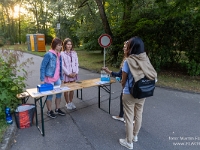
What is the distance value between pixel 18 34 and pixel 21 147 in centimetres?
3315

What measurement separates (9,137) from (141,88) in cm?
233

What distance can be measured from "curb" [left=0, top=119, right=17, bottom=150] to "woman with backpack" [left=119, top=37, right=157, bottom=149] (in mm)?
1934

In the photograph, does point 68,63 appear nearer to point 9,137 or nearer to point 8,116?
point 8,116

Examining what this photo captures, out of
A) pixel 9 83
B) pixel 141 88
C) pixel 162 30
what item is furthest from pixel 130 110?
pixel 162 30

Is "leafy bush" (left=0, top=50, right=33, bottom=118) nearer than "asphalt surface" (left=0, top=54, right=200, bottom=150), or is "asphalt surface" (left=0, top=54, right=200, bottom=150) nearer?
"asphalt surface" (left=0, top=54, right=200, bottom=150)

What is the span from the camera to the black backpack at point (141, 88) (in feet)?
7.47

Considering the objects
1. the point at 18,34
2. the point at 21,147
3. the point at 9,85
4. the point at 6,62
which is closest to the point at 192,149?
the point at 21,147

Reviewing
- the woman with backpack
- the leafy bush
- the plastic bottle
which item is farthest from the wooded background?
the woman with backpack

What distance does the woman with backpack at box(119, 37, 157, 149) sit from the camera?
227cm

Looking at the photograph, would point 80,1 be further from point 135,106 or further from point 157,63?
point 135,106

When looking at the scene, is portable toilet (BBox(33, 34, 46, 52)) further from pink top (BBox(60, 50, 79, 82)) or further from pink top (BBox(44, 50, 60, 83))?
pink top (BBox(44, 50, 60, 83))

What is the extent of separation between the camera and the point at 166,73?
26.3 feet

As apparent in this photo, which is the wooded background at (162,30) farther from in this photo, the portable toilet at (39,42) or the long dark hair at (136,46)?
the portable toilet at (39,42)

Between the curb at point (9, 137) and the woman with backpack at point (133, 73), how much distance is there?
1934 mm
